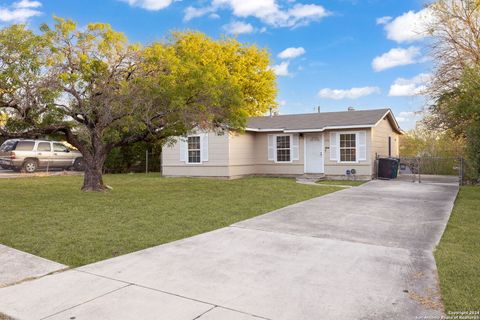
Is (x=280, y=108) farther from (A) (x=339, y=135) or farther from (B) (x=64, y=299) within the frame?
(B) (x=64, y=299)

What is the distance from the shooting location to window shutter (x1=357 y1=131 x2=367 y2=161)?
16516 millimetres

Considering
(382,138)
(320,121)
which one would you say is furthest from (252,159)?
(382,138)

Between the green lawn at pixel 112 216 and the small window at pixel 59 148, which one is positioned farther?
the small window at pixel 59 148

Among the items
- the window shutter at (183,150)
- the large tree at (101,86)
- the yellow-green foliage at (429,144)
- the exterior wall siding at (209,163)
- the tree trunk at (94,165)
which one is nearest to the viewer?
the large tree at (101,86)

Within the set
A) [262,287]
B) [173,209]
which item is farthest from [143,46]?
[262,287]

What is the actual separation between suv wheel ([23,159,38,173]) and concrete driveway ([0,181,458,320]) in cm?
1722

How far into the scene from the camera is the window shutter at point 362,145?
16516 millimetres

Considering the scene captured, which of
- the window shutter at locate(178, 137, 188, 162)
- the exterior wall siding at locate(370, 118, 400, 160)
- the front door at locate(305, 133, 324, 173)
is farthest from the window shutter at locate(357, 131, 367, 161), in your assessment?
the window shutter at locate(178, 137, 188, 162)

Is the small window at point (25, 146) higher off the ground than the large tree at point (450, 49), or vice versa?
the large tree at point (450, 49)

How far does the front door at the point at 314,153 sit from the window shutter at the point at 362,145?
184 cm

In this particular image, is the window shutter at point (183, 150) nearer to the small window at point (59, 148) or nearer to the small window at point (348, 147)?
the small window at point (59, 148)

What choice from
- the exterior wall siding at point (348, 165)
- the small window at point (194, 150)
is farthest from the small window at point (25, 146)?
the exterior wall siding at point (348, 165)

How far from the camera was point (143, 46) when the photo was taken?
10.8 metres

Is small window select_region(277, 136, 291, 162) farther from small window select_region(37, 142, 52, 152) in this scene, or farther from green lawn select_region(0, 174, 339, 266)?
small window select_region(37, 142, 52, 152)
